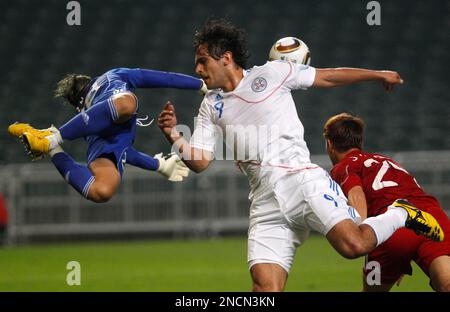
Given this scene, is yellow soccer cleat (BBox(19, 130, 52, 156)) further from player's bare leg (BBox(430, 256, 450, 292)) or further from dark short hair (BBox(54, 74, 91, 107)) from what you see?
player's bare leg (BBox(430, 256, 450, 292))

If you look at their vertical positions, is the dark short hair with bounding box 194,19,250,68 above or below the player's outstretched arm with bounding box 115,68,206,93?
below

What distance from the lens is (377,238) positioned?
4656 millimetres

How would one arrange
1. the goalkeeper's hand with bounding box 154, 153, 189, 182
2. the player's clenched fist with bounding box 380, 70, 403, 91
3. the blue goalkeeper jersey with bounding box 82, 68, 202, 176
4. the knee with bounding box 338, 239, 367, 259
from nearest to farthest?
the knee with bounding box 338, 239, 367, 259, the player's clenched fist with bounding box 380, 70, 403, 91, the blue goalkeeper jersey with bounding box 82, 68, 202, 176, the goalkeeper's hand with bounding box 154, 153, 189, 182

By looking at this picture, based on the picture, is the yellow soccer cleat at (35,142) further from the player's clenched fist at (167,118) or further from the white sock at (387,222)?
the white sock at (387,222)

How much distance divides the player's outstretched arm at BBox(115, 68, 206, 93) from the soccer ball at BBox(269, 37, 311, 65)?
0.86 meters

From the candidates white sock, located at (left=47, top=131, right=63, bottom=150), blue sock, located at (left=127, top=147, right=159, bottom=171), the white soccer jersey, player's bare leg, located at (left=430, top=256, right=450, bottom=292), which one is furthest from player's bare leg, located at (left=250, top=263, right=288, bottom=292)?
blue sock, located at (left=127, top=147, right=159, bottom=171)

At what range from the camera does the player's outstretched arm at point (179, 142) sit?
452 cm

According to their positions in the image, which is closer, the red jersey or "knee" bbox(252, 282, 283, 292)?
"knee" bbox(252, 282, 283, 292)

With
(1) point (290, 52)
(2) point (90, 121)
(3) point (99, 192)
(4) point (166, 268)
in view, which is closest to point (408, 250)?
(1) point (290, 52)

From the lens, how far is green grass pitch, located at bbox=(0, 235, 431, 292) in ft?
25.9

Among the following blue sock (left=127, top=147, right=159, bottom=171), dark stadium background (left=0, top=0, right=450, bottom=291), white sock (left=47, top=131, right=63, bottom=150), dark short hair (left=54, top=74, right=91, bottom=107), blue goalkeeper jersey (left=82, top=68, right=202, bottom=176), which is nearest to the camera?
white sock (left=47, top=131, right=63, bottom=150)

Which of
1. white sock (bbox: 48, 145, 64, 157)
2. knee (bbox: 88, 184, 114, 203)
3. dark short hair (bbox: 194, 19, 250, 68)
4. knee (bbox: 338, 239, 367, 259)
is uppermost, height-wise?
dark short hair (bbox: 194, 19, 250, 68)

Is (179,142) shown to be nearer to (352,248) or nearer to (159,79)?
(352,248)
